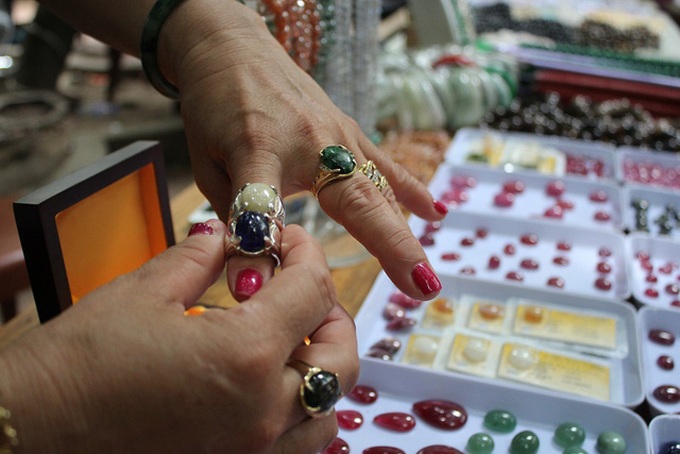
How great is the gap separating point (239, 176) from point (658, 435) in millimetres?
529

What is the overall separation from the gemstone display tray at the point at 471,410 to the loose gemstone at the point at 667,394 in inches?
3.2

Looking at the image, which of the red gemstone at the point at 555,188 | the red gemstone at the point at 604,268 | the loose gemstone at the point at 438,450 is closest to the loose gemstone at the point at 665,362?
the red gemstone at the point at 604,268

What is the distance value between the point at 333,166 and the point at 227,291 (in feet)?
1.36

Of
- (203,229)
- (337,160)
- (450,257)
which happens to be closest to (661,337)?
(450,257)

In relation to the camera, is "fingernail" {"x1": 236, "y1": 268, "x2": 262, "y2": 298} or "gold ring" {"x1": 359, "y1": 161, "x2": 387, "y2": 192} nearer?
"fingernail" {"x1": 236, "y1": 268, "x2": 262, "y2": 298}

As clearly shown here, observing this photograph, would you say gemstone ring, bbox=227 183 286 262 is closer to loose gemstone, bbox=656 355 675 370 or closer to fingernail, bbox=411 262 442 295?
fingernail, bbox=411 262 442 295

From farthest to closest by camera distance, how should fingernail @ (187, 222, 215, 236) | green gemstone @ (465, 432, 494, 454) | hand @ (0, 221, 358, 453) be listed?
green gemstone @ (465, 432, 494, 454) < fingernail @ (187, 222, 215, 236) < hand @ (0, 221, 358, 453)

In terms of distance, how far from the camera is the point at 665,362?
83 cm

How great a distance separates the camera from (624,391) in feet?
2.57

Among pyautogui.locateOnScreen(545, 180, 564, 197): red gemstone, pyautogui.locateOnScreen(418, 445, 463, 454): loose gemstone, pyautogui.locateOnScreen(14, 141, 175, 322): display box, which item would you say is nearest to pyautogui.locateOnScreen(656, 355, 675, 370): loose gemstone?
pyautogui.locateOnScreen(418, 445, 463, 454): loose gemstone

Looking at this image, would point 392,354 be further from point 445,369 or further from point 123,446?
point 123,446

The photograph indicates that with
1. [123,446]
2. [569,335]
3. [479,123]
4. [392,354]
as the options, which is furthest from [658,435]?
[479,123]

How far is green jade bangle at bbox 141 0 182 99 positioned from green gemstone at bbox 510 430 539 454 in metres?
0.55

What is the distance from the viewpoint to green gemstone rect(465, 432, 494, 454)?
684 mm
